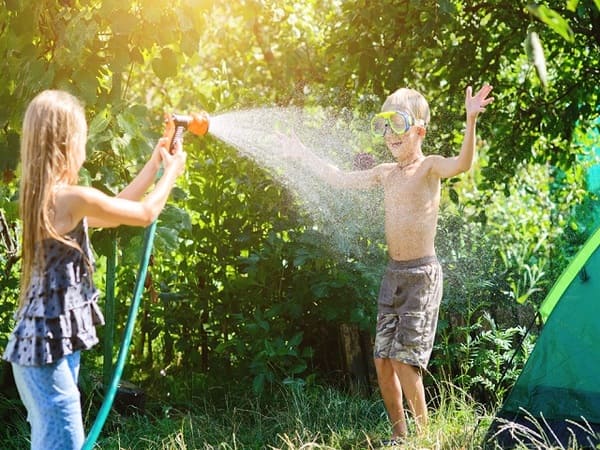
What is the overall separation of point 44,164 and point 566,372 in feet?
5.96

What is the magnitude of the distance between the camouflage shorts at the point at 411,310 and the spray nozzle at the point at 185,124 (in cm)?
99

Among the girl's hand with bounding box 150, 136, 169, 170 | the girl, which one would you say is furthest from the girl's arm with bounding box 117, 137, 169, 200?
the girl

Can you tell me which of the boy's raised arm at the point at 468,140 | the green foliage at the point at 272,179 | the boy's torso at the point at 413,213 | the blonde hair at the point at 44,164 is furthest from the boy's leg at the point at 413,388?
the blonde hair at the point at 44,164

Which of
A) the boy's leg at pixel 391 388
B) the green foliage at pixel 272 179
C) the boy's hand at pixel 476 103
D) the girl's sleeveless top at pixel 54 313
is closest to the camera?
the girl's sleeveless top at pixel 54 313

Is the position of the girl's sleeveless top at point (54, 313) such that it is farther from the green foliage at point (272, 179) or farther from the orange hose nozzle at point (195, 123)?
the green foliage at point (272, 179)

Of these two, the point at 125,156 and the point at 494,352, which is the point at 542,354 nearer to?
the point at 494,352

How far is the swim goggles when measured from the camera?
3.13m

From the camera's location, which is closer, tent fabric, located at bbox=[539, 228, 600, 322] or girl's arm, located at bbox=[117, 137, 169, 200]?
girl's arm, located at bbox=[117, 137, 169, 200]

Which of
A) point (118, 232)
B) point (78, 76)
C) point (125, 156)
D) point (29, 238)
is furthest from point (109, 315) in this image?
point (29, 238)

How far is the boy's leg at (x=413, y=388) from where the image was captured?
3.13 metres

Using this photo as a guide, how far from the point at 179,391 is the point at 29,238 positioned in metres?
1.88

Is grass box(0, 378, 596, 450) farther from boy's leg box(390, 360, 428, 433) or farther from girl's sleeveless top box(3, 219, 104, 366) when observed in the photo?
girl's sleeveless top box(3, 219, 104, 366)

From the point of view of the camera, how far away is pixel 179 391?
3959 mm

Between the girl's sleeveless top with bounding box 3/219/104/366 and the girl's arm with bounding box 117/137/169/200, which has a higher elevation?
the girl's arm with bounding box 117/137/169/200
